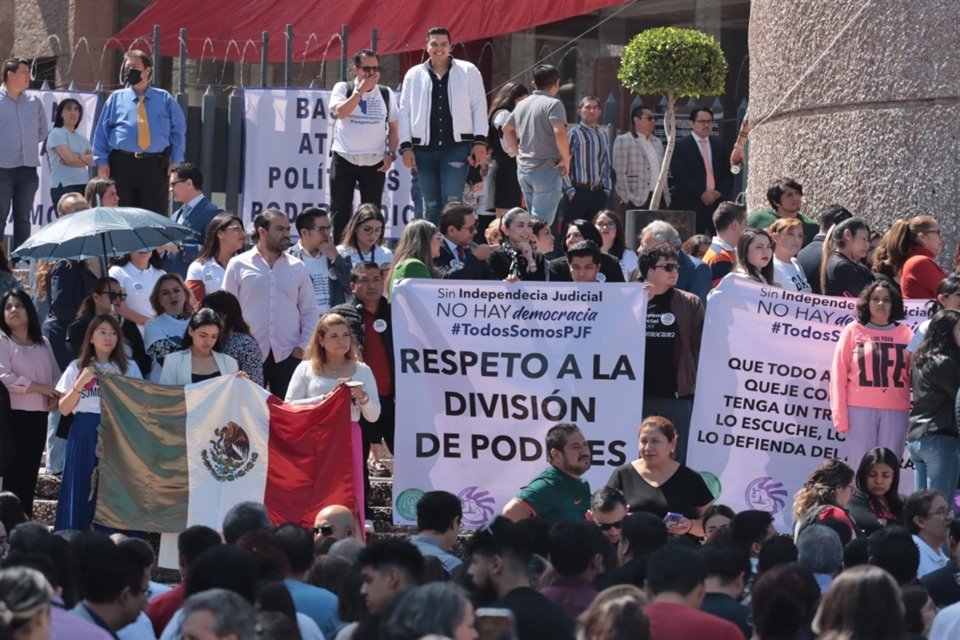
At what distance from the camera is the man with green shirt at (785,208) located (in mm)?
13141

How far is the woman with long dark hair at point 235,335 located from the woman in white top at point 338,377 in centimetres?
33

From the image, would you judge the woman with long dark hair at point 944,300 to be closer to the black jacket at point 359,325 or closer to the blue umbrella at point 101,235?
the black jacket at point 359,325

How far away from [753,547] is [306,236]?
16.8 feet

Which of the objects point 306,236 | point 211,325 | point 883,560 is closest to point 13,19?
point 306,236

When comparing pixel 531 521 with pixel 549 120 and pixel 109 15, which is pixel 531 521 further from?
pixel 109 15

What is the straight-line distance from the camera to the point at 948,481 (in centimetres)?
1095

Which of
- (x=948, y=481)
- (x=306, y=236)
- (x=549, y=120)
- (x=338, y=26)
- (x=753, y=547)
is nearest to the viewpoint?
(x=753, y=547)

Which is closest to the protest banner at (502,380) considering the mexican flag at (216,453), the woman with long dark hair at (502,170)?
the mexican flag at (216,453)

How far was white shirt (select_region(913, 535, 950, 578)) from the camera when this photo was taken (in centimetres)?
940

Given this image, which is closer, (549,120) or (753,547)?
(753,547)

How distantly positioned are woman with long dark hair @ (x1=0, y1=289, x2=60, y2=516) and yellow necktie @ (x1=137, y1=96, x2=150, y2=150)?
12.3ft

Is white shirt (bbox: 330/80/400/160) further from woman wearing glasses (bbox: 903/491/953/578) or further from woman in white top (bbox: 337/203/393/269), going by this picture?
woman wearing glasses (bbox: 903/491/953/578)

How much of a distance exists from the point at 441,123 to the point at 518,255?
255 cm

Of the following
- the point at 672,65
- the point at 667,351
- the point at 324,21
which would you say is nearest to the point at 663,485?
the point at 667,351
